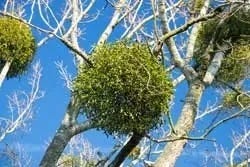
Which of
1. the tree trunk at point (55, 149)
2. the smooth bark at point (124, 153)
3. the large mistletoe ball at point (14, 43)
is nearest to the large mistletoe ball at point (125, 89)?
the smooth bark at point (124, 153)

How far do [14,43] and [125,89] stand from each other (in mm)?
3003

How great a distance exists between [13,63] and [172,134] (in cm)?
327

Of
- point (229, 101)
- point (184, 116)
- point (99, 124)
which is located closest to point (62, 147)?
point (99, 124)

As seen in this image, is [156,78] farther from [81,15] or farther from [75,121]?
[81,15]

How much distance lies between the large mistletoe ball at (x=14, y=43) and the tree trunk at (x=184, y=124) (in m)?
2.93

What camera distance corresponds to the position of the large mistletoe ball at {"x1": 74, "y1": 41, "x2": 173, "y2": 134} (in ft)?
15.4

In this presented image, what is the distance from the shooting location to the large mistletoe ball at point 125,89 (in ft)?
15.4

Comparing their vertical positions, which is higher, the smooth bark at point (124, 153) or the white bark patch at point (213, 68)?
the white bark patch at point (213, 68)

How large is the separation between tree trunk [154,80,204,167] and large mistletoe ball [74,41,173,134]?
A: 0.18m

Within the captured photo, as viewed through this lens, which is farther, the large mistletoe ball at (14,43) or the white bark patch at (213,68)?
the large mistletoe ball at (14,43)

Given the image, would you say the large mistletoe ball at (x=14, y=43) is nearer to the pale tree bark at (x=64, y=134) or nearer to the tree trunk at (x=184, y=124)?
the pale tree bark at (x=64, y=134)

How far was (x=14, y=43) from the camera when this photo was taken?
733 centimetres

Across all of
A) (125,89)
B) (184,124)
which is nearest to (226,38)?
(184,124)

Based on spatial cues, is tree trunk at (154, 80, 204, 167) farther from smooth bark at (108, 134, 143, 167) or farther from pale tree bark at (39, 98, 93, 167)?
pale tree bark at (39, 98, 93, 167)
